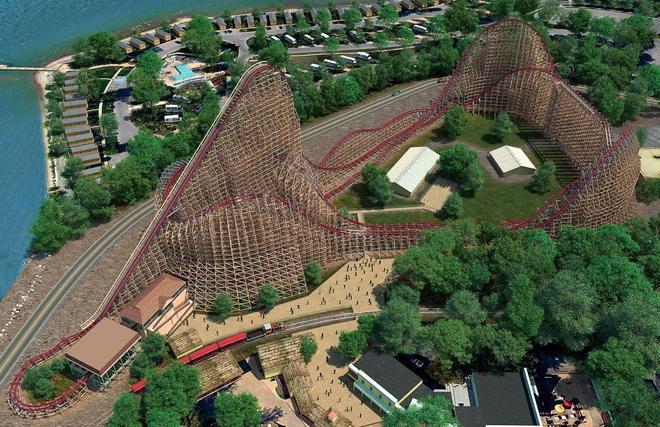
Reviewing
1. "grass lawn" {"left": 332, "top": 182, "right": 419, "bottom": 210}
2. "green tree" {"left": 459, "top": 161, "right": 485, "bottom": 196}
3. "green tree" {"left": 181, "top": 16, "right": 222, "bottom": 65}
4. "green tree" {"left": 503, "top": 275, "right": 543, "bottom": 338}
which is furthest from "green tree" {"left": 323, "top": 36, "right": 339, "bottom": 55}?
"green tree" {"left": 503, "top": 275, "right": 543, "bottom": 338}

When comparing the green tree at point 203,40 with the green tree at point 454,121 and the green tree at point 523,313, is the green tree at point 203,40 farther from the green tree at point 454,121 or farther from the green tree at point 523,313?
the green tree at point 523,313

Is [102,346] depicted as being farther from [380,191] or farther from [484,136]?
[484,136]

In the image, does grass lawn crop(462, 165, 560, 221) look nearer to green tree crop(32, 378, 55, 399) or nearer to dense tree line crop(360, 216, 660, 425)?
dense tree line crop(360, 216, 660, 425)

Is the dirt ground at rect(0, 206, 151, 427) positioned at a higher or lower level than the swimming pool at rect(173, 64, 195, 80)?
lower

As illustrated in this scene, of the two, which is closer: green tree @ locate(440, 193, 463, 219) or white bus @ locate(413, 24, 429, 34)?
green tree @ locate(440, 193, 463, 219)

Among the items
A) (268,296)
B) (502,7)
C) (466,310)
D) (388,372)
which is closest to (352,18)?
(502,7)
